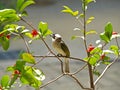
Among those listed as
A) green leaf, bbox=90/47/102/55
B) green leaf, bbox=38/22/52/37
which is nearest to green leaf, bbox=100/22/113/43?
green leaf, bbox=90/47/102/55

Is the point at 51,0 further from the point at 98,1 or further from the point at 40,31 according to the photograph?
the point at 40,31

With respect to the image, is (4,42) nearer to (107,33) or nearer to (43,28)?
(43,28)

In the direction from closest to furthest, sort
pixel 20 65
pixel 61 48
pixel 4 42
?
1. pixel 20 65
2. pixel 4 42
3. pixel 61 48

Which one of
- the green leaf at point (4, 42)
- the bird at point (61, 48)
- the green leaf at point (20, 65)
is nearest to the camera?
the green leaf at point (20, 65)

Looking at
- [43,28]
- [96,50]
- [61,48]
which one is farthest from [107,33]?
[61,48]

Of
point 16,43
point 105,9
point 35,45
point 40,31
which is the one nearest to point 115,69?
point 35,45

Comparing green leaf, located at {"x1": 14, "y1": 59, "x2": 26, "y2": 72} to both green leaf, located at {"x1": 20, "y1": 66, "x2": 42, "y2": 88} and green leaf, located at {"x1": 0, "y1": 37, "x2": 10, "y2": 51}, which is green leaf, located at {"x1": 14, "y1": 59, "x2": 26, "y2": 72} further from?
green leaf, located at {"x1": 0, "y1": 37, "x2": 10, "y2": 51}

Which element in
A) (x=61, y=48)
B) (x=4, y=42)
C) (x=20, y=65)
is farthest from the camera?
(x=61, y=48)

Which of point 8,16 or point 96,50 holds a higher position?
point 8,16

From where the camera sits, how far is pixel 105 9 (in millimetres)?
6578

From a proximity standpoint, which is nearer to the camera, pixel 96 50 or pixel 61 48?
pixel 96 50

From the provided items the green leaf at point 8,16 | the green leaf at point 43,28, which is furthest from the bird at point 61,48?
the green leaf at point 8,16

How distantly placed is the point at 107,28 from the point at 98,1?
670 centimetres

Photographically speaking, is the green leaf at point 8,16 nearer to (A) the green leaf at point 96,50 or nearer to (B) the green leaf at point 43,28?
(B) the green leaf at point 43,28
